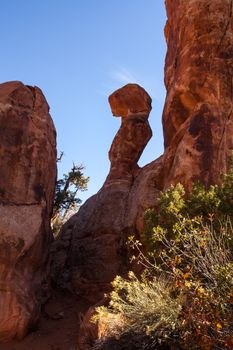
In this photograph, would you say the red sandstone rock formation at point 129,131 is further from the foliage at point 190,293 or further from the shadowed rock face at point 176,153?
the foliage at point 190,293

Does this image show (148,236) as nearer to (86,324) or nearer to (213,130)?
(86,324)

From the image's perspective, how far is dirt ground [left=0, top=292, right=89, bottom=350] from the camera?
13.3 metres

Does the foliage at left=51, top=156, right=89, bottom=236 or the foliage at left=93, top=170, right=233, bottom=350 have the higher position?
the foliage at left=51, top=156, right=89, bottom=236

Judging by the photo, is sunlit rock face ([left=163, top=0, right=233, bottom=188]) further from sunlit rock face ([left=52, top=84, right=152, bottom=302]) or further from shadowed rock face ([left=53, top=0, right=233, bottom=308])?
sunlit rock face ([left=52, top=84, right=152, bottom=302])

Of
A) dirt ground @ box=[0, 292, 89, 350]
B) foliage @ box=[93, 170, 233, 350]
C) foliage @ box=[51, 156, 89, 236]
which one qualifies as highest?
foliage @ box=[51, 156, 89, 236]

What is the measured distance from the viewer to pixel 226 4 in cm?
1758

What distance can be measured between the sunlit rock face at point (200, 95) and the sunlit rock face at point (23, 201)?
5.55 m

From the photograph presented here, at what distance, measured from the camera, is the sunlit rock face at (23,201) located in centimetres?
1348

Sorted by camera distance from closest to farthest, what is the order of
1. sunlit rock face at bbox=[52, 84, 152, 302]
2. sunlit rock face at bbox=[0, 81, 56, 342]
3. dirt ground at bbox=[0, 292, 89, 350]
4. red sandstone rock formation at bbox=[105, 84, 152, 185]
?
1. dirt ground at bbox=[0, 292, 89, 350]
2. sunlit rock face at bbox=[0, 81, 56, 342]
3. sunlit rock face at bbox=[52, 84, 152, 302]
4. red sandstone rock formation at bbox=[105, 84, 152, 185]

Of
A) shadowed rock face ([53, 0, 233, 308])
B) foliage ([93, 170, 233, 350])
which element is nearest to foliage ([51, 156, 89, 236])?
shadowed rock face ([53, 0, 233, 308])

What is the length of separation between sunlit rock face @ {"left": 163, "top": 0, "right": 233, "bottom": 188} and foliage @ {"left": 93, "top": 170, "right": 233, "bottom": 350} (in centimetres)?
374

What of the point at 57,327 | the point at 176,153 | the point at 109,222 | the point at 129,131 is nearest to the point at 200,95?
the point at 176,153

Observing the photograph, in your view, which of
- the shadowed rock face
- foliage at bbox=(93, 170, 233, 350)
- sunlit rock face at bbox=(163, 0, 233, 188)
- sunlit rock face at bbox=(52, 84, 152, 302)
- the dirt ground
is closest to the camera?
foliage at bbox=(93, 170, 233, 350)

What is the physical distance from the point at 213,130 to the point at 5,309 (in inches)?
402
